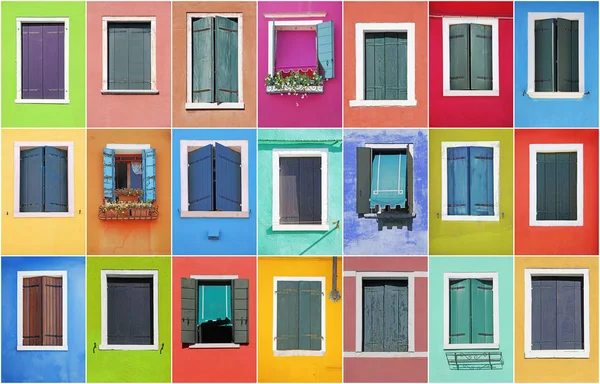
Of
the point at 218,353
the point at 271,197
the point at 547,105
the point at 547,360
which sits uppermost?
the point at 547,105

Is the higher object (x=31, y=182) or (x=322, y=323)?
(x=31, y=182)

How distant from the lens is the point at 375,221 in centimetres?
1449

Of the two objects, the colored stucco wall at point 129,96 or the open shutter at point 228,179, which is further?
the colored stucco wall at point 129,96

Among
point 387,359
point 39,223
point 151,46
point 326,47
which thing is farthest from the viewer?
point 151,46

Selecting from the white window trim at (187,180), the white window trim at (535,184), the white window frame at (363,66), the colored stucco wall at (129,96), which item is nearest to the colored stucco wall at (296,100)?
the white window frame at (363,66)

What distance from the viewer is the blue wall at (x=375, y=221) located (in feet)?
47.5

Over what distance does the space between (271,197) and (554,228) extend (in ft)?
20.8

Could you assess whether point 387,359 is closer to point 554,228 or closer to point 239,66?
point 554,228

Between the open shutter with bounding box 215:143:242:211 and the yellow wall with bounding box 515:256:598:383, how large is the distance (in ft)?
21.1

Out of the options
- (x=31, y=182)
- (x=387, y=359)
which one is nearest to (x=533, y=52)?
(x=387, y=359)

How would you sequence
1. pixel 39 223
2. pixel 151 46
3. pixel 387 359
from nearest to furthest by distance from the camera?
pixel 387 359 → pixel 39 223 → pixel 151 46

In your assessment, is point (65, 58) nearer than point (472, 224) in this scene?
No

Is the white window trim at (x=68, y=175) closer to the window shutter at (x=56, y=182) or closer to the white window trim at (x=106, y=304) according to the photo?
the window shutter at (x=56, y=182)

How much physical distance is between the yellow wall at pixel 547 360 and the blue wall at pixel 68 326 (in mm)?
9723
